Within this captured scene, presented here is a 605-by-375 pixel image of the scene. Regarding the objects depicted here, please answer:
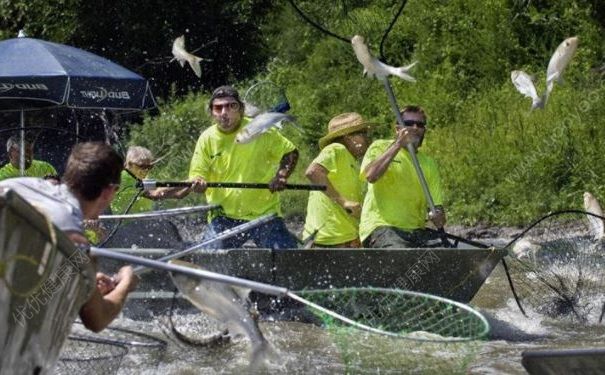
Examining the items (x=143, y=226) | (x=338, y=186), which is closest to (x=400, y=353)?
(x=338, y=186)

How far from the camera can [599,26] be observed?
78.5 ft

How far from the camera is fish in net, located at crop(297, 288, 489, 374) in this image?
6.92 metres

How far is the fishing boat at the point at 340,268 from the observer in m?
10.5

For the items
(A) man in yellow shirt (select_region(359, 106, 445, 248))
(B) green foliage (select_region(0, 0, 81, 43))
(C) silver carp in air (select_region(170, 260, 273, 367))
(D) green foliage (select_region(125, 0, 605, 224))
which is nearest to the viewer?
(C) silver carp in air (select_region(170, 260, 273, 367))

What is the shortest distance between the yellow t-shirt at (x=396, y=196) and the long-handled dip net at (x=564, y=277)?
99 cm

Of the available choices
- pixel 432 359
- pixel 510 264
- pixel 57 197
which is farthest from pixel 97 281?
pixel 510 264

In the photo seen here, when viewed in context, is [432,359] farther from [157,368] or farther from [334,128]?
[334,128]

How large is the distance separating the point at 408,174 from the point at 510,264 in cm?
221

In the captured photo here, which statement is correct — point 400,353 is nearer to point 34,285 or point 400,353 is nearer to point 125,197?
point 34,285

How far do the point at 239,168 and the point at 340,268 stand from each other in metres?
1.40

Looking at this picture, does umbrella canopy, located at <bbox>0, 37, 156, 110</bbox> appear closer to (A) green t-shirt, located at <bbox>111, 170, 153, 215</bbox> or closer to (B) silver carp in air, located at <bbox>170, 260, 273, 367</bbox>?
(A) green t-shirt, located at <bbox>111, 170, 153, 215</bbox>

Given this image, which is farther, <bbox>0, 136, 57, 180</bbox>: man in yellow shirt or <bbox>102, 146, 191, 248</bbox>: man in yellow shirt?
<bbox>0, 136, 57, 180</bbox>: man in yellow shirt

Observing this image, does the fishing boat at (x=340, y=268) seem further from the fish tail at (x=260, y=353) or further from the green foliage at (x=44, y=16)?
the green foliage at (x=44, y=16)

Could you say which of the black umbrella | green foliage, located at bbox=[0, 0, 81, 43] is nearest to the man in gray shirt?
the black umbrella
